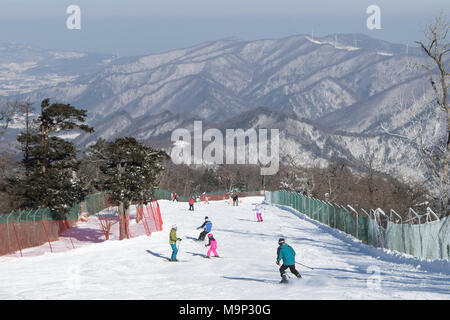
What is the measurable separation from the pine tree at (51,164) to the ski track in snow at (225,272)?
37.0 feet

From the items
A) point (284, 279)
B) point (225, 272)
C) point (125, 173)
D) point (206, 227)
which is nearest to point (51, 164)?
point (125, 173)

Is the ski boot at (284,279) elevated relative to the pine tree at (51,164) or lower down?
lower down

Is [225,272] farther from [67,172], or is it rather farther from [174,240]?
[67,172]

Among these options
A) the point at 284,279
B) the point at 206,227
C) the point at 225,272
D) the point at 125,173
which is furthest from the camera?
the point at 125,173

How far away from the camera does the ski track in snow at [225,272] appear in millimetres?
18172

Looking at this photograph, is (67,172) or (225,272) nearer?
(225,272)

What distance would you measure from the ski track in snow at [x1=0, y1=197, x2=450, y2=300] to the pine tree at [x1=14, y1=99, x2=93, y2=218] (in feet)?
37.0

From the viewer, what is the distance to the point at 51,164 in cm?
5075

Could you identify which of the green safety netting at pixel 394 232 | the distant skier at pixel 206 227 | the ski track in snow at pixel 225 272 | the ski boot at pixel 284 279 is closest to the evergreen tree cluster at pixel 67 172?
the ski track in snow at pixel 225 272

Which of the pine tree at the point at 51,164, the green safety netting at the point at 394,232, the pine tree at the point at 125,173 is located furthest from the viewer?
the pine tree at the point at 51,164

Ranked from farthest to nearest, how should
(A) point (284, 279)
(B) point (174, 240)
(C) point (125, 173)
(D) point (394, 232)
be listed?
1. (C) point (125, 173)
2. (D) point (394, 232)
3. (B) point (174, 240)
4. (A) point (284, 279)

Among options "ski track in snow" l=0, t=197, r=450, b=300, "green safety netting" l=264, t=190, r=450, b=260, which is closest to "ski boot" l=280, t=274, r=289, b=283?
"ski track in snow" l=0, t=197, r=450, b=300

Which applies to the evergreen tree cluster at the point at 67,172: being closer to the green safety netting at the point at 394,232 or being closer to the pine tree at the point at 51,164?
the pine tree at the point at 51,164

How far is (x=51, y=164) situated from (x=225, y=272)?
3069cm
